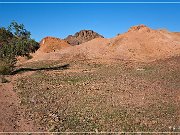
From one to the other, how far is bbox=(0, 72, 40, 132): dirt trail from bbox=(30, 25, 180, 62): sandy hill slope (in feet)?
85.2

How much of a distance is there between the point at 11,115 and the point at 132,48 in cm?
3725

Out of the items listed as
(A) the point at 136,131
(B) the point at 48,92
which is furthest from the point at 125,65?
(A) the point at 136,131

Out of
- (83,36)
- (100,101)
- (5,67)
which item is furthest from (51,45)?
(100,101)

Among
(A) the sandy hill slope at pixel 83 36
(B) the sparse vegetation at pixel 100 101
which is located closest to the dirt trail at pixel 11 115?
(B) the sparse vegetation at pixel 100 101

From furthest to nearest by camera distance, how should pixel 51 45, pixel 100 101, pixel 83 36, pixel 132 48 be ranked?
pixel 83 36 → pixel 51 45 → pixel 132 48 → pixel 100 101

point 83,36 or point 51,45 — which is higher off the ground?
point 83,36

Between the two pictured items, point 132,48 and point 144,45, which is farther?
point 144,45

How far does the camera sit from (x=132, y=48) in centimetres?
5712

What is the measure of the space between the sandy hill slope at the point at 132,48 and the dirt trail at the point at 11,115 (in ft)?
85.2

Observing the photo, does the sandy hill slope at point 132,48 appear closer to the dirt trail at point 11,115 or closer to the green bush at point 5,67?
the green bush at point 5,67

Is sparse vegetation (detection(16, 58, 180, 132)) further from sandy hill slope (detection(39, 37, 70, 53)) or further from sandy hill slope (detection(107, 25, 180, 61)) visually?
sandy hill slope (detection(39, 37, 70, 53))

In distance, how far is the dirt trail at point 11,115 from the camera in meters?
20.2

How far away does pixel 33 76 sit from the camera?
118 ft

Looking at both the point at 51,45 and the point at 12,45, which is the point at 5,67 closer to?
the point at 12,45
